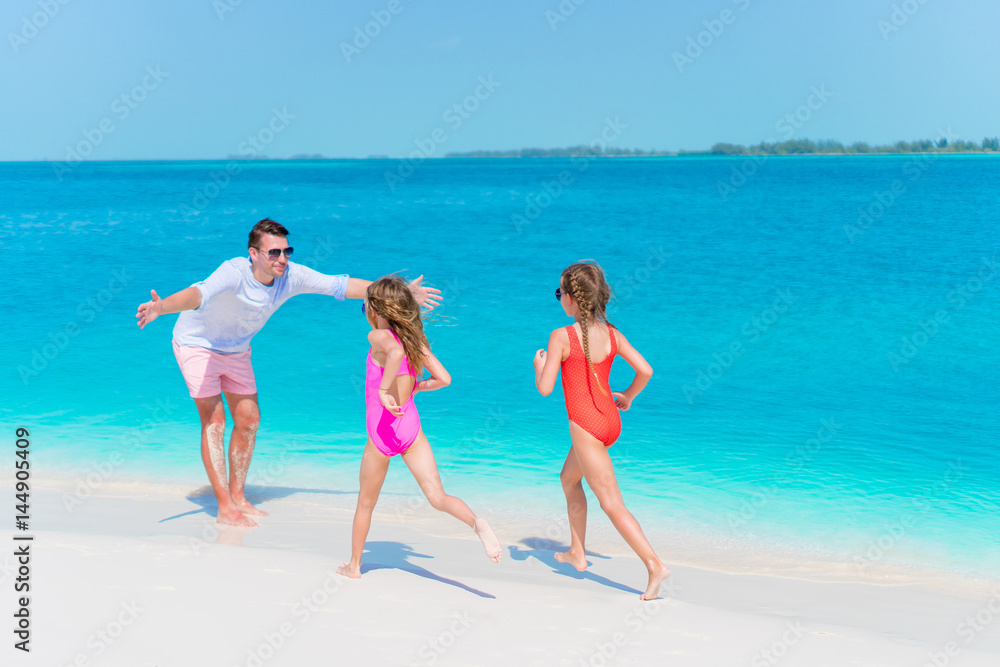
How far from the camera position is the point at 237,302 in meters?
4.83

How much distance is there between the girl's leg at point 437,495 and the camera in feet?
12.2

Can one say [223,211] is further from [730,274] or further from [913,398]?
[913,398]

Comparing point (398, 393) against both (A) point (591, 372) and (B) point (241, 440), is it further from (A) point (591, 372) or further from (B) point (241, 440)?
(B) point (241, 440)

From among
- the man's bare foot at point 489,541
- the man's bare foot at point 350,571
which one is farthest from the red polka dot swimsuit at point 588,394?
the man's bare foot at point 350,571

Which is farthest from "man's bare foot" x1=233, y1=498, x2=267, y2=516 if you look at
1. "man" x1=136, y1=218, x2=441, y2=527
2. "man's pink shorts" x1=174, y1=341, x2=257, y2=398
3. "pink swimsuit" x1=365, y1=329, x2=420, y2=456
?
"pink swimsuit" x1=365, y1=329, x2=420, y2=456

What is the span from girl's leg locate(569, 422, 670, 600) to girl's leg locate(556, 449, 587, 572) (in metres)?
0.18

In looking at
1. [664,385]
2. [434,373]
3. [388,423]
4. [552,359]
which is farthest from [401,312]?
[664,385]

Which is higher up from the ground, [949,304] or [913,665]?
[949,304]

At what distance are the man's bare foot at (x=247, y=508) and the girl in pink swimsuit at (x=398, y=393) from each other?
167 cm

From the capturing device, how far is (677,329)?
1507cm

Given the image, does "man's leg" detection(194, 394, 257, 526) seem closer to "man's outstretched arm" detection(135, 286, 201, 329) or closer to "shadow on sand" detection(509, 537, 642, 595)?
"man's outstretched arm" detection(135, 286, 201, 329)

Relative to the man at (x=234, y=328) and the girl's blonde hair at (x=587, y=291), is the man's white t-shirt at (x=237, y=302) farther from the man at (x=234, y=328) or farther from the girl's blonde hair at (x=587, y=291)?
the girl's blonde hair at (x=587, y=291)

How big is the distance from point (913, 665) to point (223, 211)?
48.2 m

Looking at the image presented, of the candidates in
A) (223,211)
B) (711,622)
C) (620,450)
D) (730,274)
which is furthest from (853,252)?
(223,211)
